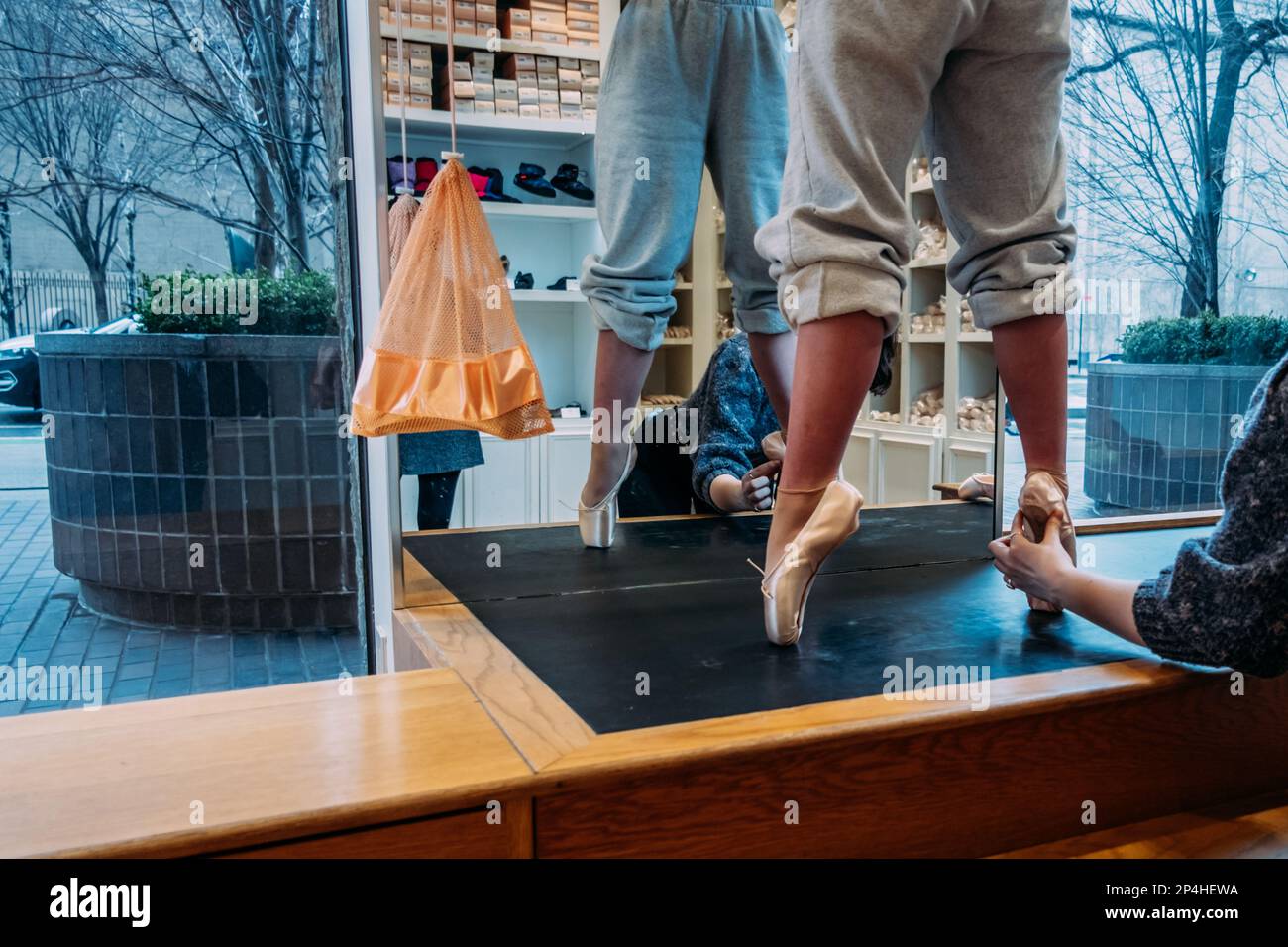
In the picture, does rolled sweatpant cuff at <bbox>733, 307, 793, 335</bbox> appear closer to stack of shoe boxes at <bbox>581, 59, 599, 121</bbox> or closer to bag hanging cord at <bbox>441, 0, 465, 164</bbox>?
stack of shoe boxes at <bbox>581, 59, 599, 121</bbox>

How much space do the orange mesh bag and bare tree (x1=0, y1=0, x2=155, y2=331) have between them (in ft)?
2.31

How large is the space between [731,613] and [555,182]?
704 millimetres

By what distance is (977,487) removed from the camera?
5.67 feet

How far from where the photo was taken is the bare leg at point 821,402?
3.47ft

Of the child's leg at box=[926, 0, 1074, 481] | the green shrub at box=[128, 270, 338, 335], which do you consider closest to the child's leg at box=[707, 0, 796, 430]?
the child's leg at box=[926, 0, 1074, 481]

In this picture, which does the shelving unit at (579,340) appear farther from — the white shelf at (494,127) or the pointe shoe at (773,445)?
the pointe shoe at (773,445)

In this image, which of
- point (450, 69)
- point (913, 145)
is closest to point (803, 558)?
point (913, 145)

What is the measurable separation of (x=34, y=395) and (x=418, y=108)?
79 centimetres

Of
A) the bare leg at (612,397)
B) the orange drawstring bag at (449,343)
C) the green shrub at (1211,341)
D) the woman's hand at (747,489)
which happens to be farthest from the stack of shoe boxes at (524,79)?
the green shrub at (1211,341)

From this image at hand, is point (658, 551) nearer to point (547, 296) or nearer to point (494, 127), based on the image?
point (547, 296)

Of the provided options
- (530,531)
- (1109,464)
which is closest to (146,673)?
(530,531)

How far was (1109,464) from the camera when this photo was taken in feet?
8.28

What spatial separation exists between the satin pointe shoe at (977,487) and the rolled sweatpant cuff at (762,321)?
0.48 meters

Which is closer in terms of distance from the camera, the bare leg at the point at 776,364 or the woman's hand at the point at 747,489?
the bare leg at the point at 776,364
